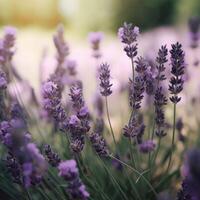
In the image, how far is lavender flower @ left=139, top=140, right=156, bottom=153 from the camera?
2.12 metres

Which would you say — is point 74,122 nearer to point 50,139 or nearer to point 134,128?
point 134,128

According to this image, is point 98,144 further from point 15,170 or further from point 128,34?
point 128,34

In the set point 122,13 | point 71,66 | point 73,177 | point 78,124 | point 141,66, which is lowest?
point 73,177

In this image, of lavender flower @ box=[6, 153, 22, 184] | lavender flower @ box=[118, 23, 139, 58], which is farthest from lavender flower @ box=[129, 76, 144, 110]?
lavender flower @ box=[6, 153, 22, 184]

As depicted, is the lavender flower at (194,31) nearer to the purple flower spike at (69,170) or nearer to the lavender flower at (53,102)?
the lavender flower at (53,102)

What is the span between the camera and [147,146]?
2.16 m

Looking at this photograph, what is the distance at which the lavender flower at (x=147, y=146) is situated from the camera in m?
2.12

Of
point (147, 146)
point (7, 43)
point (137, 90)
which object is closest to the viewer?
point (137, 90)

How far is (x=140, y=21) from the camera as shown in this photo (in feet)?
37.3

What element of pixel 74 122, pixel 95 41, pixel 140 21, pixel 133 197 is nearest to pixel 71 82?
pixel 95 41

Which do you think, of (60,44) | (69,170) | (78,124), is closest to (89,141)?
(78,124)

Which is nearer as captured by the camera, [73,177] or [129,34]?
[73,177]

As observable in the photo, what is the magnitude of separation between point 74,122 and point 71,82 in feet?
3.11

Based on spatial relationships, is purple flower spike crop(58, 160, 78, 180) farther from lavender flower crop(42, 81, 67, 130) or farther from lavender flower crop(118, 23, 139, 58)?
lavender flower crop(118, 23, 139, 58)
